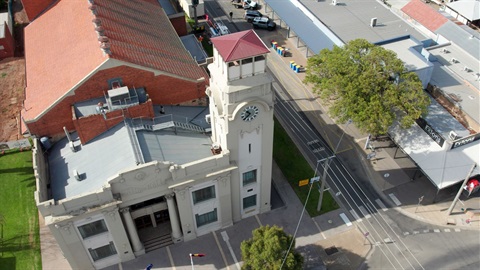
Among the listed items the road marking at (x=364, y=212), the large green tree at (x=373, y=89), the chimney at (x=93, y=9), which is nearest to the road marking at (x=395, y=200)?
the road marking at (x=364, y=212)

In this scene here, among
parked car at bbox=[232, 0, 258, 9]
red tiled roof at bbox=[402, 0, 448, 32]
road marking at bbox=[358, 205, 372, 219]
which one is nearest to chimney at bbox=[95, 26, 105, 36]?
road marking at bbox=[358, 205, 372, 219]

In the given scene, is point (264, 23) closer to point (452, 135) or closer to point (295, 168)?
point (295, 168)

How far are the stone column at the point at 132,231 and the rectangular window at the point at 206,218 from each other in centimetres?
751

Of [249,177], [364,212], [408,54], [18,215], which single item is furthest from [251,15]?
[18,215]

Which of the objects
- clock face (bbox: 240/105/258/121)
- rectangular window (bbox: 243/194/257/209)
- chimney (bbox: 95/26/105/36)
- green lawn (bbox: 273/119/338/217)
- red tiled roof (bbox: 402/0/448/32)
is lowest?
green lawn (bbox: 273/119/338/217)

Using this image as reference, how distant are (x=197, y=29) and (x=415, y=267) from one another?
212 ft

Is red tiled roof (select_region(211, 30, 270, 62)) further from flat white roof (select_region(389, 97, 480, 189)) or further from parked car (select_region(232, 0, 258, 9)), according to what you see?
parked car (select_region(232, 0, 258, 9))

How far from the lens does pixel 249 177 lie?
168ft

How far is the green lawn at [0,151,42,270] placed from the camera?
52.0m

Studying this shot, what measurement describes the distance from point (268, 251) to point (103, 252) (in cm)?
2050

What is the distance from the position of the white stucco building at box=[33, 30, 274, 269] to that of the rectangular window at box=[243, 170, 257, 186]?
0.41 feet

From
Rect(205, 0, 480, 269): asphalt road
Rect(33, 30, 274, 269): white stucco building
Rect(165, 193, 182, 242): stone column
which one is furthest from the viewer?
Rect(205, 0, 480, 269): asphalt road

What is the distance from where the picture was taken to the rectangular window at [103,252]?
48688mm

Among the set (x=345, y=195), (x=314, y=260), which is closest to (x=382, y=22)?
(x=345, y=195)
